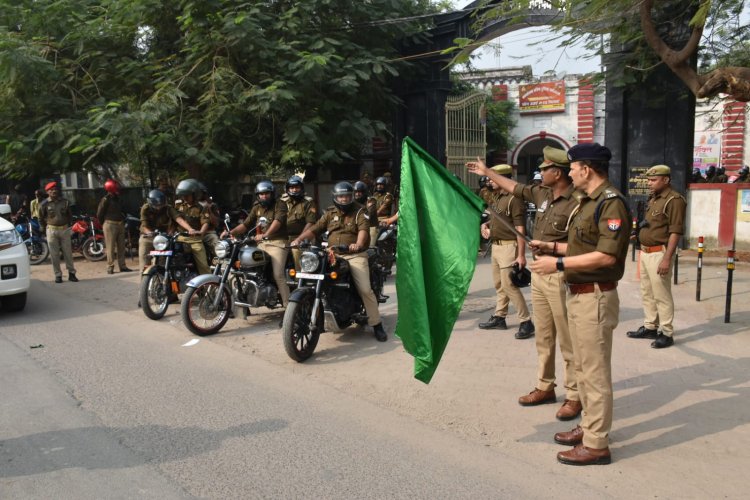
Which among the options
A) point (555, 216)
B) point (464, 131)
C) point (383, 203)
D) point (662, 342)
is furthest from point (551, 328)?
point (464, 131)

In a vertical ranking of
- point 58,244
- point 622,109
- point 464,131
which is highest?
point 622,109

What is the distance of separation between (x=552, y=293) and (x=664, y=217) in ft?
8.77

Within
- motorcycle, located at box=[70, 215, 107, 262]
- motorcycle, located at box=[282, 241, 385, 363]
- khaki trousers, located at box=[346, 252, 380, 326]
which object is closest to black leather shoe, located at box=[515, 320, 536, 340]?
khaki trousers, located at box=[346, 252, 380, 326]

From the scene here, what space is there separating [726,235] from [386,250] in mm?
7141

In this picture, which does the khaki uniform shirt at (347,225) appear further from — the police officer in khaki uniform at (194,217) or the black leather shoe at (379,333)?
the police officer in khaki uniform at (194,217)

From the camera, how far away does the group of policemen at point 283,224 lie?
6.87 metres

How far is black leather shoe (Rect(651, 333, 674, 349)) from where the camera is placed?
6398 mm

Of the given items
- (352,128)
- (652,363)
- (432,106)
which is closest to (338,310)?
(652,363)

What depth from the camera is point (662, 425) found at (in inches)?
175

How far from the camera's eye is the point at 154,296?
815 cm

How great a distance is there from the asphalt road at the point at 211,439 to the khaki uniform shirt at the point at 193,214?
2.82 metres

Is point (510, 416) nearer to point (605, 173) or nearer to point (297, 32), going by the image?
point (605, 173)

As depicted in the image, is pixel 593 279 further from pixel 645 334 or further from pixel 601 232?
pixel 645 334

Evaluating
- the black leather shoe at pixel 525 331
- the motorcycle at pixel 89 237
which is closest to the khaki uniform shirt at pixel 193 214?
the black leather shoe at pixel 525 331
